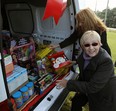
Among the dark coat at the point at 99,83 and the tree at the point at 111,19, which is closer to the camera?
the dark coat at the point at 99,83

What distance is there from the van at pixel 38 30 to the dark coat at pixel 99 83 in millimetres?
390

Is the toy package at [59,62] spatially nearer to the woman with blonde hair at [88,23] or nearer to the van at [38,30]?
the van at [38,30]

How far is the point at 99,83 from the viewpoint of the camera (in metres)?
1.40

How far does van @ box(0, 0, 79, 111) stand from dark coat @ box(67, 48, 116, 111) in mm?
390

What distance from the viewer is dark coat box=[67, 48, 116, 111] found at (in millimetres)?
1372

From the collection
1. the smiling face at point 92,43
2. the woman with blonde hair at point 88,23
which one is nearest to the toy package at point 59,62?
the woman with blonde hair at point 88,23

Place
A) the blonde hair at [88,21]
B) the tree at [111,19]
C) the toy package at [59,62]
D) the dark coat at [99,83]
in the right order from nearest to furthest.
Result: the dark coat at [99,83] < the blonde hair at [88,21] < the toy package at [59,62] < the tree at [111,19]

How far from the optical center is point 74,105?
Answer: 1.96 meters

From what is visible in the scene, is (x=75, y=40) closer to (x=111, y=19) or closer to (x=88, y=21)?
(x=88, y=21)

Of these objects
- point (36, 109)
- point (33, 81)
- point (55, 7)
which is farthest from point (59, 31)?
point (36, 109)

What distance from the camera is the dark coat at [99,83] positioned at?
1372mm

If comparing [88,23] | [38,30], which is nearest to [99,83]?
[88,23]

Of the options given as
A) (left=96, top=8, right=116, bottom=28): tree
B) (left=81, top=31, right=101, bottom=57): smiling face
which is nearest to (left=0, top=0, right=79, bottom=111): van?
(left=81, top=31, right=101, bottom=57): smiling face

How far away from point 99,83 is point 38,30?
4.92 ft
